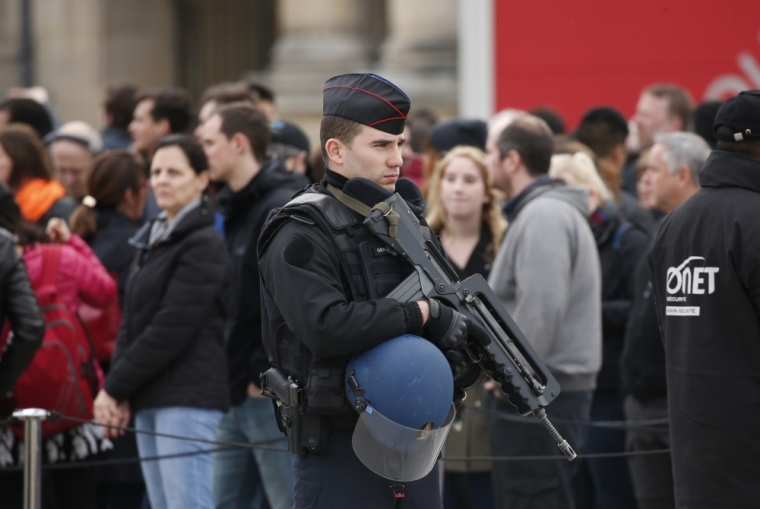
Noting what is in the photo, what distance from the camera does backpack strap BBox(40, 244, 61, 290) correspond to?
19.7 ft

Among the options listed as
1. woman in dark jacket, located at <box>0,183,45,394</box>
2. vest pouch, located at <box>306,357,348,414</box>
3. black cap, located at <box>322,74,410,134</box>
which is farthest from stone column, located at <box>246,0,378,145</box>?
vest pouch, located at <box>306,357,348,414</box>

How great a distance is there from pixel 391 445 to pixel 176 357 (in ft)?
6.68

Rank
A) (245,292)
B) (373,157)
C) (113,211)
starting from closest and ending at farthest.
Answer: (373,157) < (245,292) < (113,211)

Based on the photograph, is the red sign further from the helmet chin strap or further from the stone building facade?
the helmet chin strap

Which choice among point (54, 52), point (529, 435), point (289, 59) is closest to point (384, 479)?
point (529, 435)

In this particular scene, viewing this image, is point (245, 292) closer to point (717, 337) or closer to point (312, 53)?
point (717, 337)

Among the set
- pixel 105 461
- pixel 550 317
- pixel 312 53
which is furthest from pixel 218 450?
pixel 312 53

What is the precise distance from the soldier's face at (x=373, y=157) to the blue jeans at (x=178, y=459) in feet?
6.67

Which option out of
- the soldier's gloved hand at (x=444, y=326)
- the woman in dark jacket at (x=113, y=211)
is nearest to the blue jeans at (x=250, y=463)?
the woman in dark jacket at (x=113, y=211)

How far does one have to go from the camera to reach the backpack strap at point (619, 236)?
22.6 ft

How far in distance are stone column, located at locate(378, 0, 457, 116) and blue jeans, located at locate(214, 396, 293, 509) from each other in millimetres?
7728

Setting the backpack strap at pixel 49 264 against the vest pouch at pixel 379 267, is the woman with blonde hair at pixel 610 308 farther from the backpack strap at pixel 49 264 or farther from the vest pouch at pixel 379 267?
the vest pouch at pixel 379 267

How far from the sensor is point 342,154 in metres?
4.03

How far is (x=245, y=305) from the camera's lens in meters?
5.96
